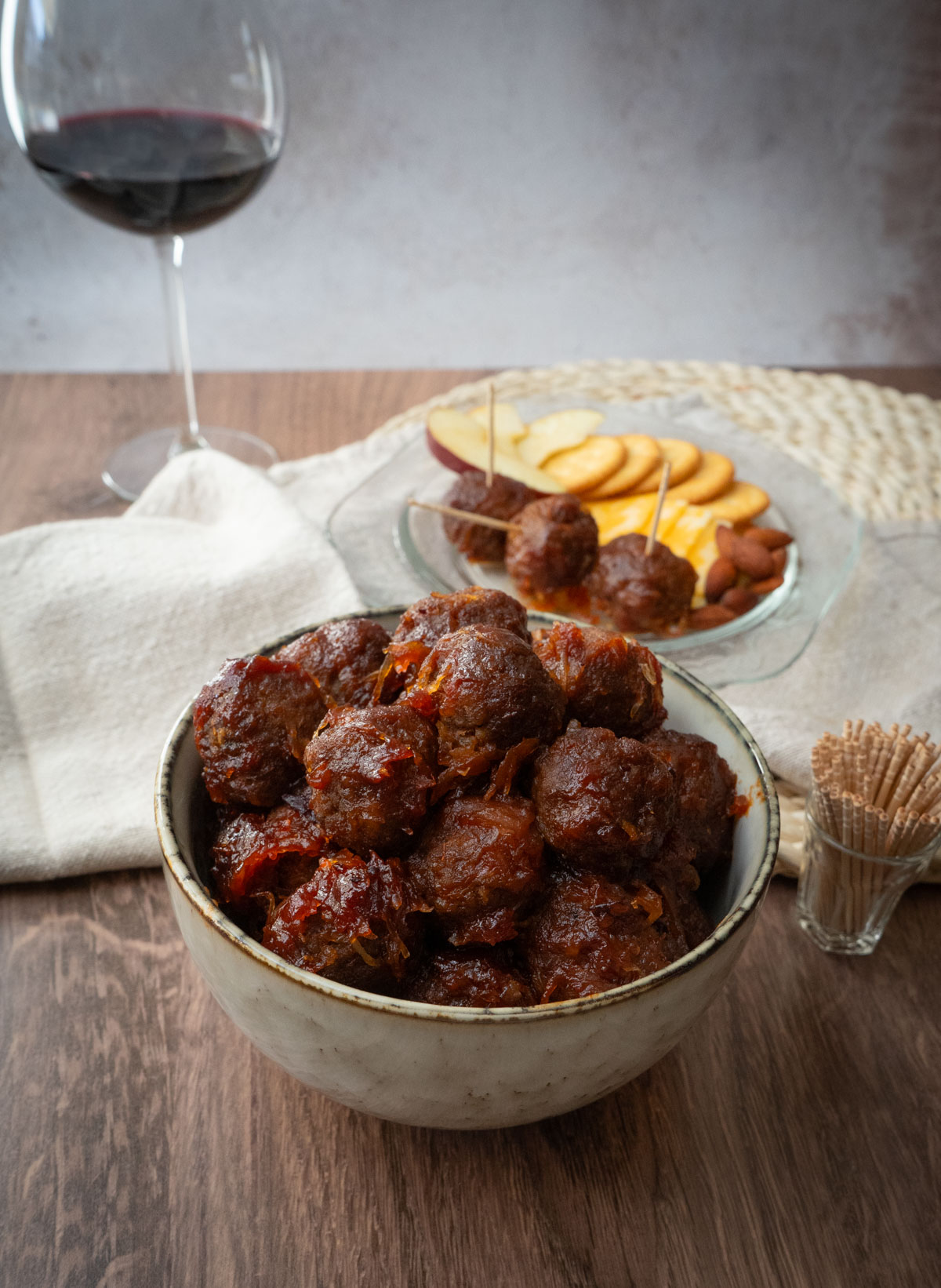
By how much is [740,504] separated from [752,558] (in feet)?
0.79

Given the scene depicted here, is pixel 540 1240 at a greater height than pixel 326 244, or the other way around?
pixel 540 1240

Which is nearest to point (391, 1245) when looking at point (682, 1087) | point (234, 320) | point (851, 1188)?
point (682, 1087)

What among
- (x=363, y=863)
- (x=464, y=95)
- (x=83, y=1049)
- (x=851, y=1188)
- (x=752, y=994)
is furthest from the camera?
(x=464, y=95)

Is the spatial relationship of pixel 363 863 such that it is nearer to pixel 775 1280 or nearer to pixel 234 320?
pixel 775 1280

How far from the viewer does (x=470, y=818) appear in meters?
1.09

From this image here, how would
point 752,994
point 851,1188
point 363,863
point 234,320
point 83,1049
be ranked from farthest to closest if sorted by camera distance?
1. point 234,320
2. point 752,994
3. point 83,1049
4. point 851,1188
5. point 363,863

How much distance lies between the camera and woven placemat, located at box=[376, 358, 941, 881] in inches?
95.7

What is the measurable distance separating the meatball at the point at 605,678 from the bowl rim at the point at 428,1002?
0.42ft

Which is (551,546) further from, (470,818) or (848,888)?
(470,818)

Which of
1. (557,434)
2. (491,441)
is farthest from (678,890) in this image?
(557,434)

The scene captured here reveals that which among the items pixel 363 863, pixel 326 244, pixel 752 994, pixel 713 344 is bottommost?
pixel 713 344

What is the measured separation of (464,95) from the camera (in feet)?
17.4

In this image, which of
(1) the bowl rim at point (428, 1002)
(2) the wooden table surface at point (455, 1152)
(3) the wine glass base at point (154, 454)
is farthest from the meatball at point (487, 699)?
(3) the wine glass base at point (154, 454)

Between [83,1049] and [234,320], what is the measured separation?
194 inches
